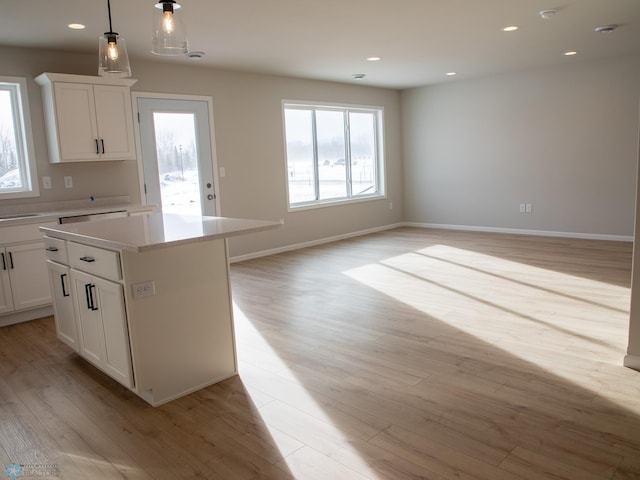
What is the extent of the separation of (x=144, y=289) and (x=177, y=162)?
3568 mm

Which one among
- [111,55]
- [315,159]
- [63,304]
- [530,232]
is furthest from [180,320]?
[530,232]

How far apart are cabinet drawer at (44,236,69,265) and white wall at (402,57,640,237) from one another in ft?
22.0

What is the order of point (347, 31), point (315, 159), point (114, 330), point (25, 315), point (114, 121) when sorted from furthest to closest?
point (315, 159) → point (114, 121) → point (347, 31) → point (25, 315) → point (114, 330)

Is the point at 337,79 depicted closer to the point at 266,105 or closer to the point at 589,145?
the point at 266,105

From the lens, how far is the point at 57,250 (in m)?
3.27

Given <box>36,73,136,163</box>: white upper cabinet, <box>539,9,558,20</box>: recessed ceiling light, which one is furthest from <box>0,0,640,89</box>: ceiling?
<box>36,73,136,163</box>: white upper cabinet

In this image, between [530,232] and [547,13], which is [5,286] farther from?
[530,232]

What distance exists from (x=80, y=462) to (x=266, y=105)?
5.42 metres

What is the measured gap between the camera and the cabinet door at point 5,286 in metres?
4.15

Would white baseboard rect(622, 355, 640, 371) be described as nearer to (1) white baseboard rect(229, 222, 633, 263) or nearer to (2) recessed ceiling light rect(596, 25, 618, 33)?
(2) recessed ceiling light rect(596, 25, 618, 33)

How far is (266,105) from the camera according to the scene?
6770 millimetres

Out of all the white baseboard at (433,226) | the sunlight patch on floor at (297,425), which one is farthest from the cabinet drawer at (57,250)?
the white baseboard at (433,226)

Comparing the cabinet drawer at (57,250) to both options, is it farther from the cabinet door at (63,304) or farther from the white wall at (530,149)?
the white wall at (530,149)

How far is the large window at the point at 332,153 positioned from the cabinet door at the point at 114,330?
4693mm
